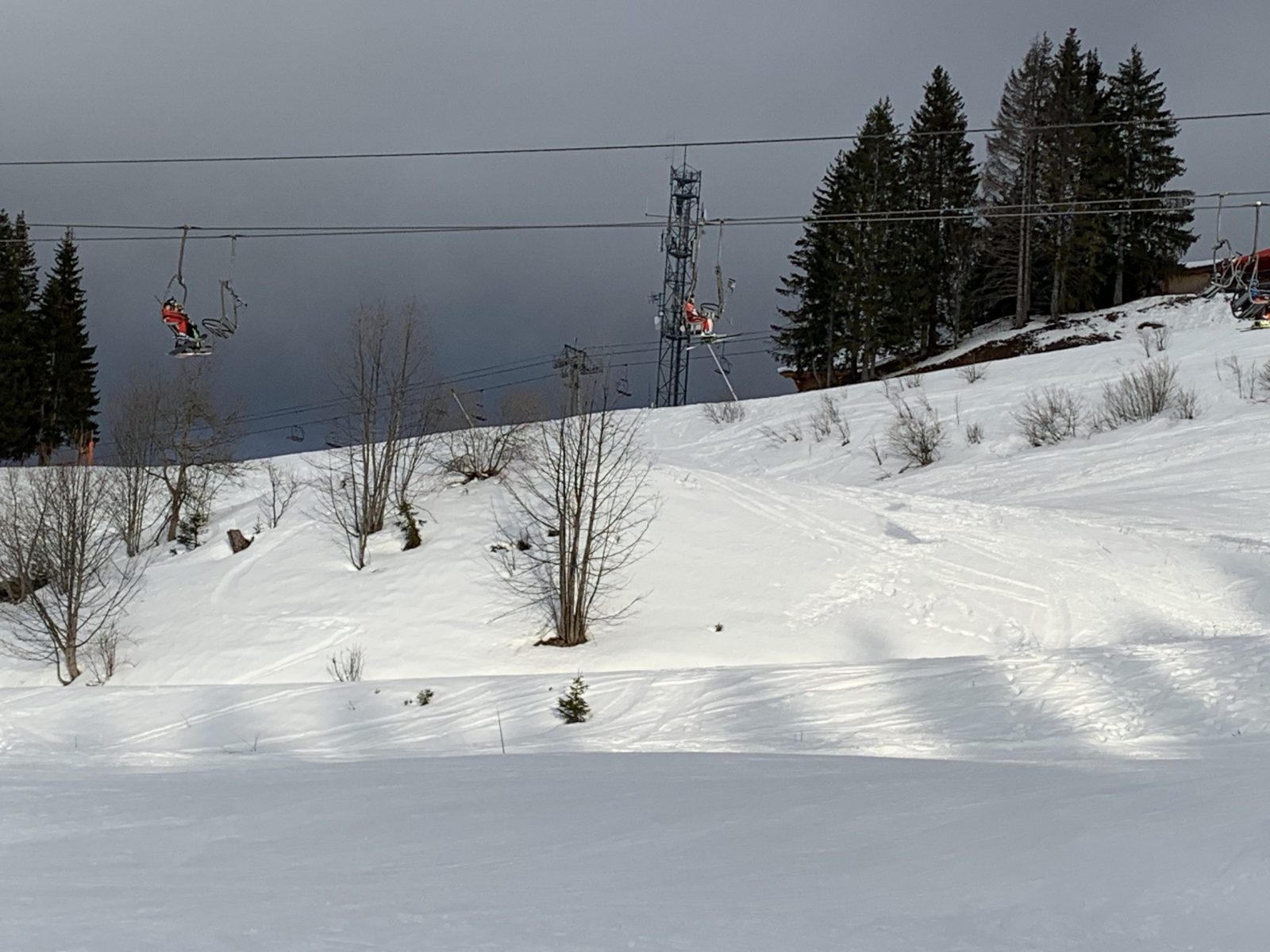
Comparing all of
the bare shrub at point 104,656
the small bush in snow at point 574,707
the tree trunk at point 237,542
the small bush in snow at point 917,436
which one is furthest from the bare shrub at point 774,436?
the small bush in snow at point 574,707

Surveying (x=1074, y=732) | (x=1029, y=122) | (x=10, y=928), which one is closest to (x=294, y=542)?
(x=1074, y=732)

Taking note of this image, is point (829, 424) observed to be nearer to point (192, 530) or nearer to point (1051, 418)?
point (1051, 418)

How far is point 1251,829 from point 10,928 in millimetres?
4781

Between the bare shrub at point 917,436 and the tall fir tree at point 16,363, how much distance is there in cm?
3916

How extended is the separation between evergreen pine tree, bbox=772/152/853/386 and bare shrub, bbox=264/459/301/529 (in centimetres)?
2623

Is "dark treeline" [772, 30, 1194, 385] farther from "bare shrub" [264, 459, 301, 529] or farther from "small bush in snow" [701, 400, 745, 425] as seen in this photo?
"bare shrub" [264, 459, 301, 529]

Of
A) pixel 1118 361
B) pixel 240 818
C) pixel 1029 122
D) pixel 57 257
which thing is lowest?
pixel 240 818

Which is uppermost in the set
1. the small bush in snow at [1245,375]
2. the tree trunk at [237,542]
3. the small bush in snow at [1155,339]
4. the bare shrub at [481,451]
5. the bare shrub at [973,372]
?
the small bush in snow at [1155,339]

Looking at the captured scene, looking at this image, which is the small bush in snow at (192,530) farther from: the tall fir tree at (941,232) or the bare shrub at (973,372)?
the tall fir tree at (941,232)

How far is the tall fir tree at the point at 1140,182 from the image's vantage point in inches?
2007

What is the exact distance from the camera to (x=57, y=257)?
55062 millimetres

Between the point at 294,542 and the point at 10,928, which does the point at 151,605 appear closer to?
the point at 294,542

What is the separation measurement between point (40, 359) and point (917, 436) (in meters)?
41.7

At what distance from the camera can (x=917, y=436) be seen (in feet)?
116
